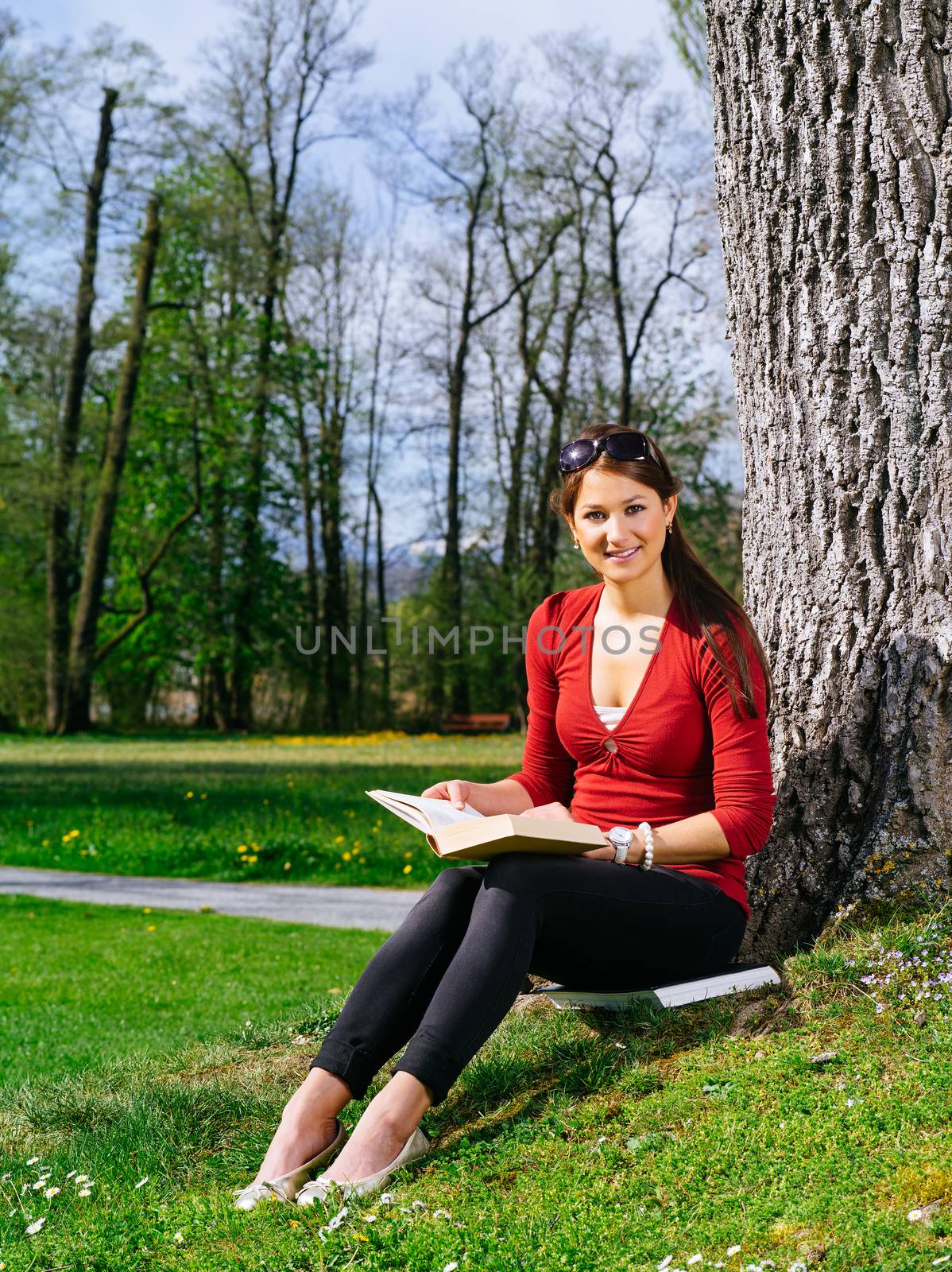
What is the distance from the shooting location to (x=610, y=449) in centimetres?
→ 337

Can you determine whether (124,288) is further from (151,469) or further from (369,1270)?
(369,1270)

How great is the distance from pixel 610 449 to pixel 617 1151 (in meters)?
1.82

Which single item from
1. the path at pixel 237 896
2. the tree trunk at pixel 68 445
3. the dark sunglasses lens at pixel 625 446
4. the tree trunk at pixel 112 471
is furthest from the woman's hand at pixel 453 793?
the tree trunk at pixel 112 471

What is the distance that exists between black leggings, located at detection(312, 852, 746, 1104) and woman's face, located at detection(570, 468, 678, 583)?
2.83 ft

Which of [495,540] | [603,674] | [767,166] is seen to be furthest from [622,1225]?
[495,540]

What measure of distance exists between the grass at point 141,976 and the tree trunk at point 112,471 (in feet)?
51.2

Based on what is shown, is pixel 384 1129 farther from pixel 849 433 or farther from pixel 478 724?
pixel 478 724

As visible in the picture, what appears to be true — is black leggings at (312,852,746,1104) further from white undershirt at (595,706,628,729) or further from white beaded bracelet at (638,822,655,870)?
white undershirt at (595,706,628,729)

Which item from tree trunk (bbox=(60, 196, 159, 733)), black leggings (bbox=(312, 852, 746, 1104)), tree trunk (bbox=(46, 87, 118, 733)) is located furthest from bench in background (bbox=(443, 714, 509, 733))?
black leggings (bbox=(312, 852, 746, 1104))

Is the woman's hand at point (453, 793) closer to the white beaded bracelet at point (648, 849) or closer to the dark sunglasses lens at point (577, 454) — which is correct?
the white beaded bracelet at point (648, 849)

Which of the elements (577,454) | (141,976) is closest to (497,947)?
(577,454)

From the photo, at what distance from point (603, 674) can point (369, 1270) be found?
1.68 m

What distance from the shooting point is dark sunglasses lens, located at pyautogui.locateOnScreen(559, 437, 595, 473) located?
3396mm

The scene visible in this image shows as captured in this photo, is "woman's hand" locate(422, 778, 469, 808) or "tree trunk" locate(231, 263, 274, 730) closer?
"woman's hand" locate(422, 778, 469, 808)
